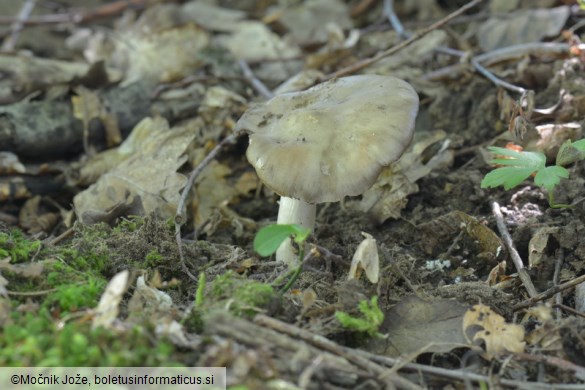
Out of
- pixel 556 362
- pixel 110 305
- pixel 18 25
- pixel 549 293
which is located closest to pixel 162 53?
pixel 18 25

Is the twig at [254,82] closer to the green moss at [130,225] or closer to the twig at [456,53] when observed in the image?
the twig at [456,53]

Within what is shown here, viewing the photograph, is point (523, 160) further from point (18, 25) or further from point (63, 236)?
point (18, 25)

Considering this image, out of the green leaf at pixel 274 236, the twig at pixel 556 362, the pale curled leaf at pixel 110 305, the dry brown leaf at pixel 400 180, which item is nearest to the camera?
the pale curled leaf at pixel 110 305

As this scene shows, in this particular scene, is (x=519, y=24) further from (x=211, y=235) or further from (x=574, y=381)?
(x=574, y=381)

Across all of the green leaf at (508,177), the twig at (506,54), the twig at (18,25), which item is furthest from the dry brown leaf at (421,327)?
the twig at (18,25)

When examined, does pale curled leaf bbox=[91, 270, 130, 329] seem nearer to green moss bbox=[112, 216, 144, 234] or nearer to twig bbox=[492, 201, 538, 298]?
green moss bbox=[112, 216, 144, 234]

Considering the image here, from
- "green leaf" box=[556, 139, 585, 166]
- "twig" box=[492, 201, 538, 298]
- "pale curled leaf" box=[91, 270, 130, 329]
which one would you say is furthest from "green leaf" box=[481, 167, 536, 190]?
"pale curled leaf" box=[91, 270, 130, 329]

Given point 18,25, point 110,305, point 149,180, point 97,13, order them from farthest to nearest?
1. point 97,13
2. point 18,25
3. point 149,180
4. point 110,305
